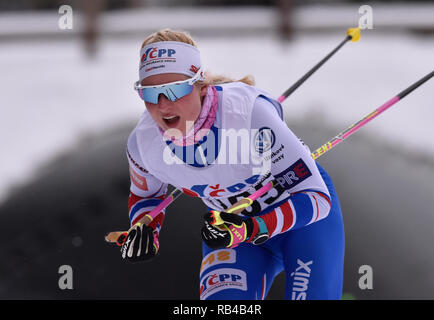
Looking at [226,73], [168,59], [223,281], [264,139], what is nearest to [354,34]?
[264,139]

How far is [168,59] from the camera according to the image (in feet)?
4.26

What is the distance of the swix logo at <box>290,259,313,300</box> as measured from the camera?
59.8 inches

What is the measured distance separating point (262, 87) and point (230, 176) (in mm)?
1724

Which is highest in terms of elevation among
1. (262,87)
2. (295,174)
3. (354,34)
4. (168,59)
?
(262,87)

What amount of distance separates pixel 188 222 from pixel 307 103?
4.93ft

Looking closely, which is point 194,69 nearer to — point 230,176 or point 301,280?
point 230,176

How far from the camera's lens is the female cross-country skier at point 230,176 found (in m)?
1.32

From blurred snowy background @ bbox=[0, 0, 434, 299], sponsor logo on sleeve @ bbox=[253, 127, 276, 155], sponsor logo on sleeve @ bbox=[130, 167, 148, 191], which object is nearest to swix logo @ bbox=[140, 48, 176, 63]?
sponsor logo on sleeve @ bbox=[253, 127, 276, 155]

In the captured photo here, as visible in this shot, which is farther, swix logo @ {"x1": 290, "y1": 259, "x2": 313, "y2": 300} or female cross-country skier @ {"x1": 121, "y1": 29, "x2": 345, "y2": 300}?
swix logo @ {"x1": 290, "y1": 259, "x2": 313, "y2": 300}

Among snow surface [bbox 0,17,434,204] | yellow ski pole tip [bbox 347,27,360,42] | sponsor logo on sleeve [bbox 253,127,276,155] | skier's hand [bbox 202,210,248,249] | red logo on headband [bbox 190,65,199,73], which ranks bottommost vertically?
skier's hand [bbox 202,210,248,249]

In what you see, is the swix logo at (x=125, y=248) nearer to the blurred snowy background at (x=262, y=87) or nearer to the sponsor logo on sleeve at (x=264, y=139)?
the sponsor logo on sleeve at (x=264, y=139)

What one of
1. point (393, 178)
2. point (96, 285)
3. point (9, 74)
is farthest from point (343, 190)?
point (9, 74)

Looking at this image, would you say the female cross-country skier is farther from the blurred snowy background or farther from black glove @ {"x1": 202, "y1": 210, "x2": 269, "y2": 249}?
the blurred snowy background

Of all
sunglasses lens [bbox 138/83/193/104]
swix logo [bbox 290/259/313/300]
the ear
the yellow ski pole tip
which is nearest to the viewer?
sunglasses lens [bbox 138/83/193/104]
